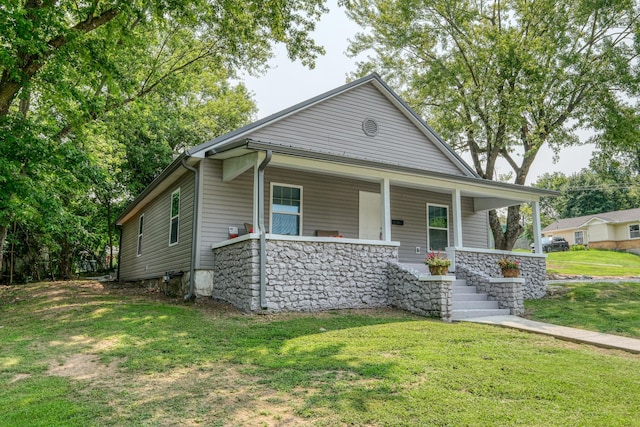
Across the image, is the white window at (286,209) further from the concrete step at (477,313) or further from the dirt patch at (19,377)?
the dirt patch at (19,377)

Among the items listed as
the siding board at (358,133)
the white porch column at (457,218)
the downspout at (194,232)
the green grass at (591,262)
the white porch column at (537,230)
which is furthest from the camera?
the green grass at (591,262)

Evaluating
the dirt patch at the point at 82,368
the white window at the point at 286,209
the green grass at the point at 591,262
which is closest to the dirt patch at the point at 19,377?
the dirt patch at the point at 82,368

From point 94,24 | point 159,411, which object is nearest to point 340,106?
point 94,24

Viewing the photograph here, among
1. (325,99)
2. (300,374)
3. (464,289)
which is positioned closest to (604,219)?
(464,289)

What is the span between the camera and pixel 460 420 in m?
3.41

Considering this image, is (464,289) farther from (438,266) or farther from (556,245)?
(556,245)

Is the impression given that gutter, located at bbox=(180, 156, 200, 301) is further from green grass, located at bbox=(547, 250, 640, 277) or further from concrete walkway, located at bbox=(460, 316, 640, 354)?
green grass, located at bbox=(547, 250, 640, 277)

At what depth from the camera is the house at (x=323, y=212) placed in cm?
840

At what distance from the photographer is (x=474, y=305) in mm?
9133

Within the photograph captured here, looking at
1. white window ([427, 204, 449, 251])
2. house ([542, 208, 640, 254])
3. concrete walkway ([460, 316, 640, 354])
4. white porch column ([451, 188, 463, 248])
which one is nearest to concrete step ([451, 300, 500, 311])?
concrete walkway ([460, 316, 640, 354])

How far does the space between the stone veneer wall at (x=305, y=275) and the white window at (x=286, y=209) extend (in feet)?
5.71

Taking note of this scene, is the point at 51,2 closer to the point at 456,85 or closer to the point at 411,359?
Result: the point at 411,359

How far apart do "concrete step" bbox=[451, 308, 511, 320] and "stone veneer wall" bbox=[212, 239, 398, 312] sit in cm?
148

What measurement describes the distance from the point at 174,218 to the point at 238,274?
4125mm
